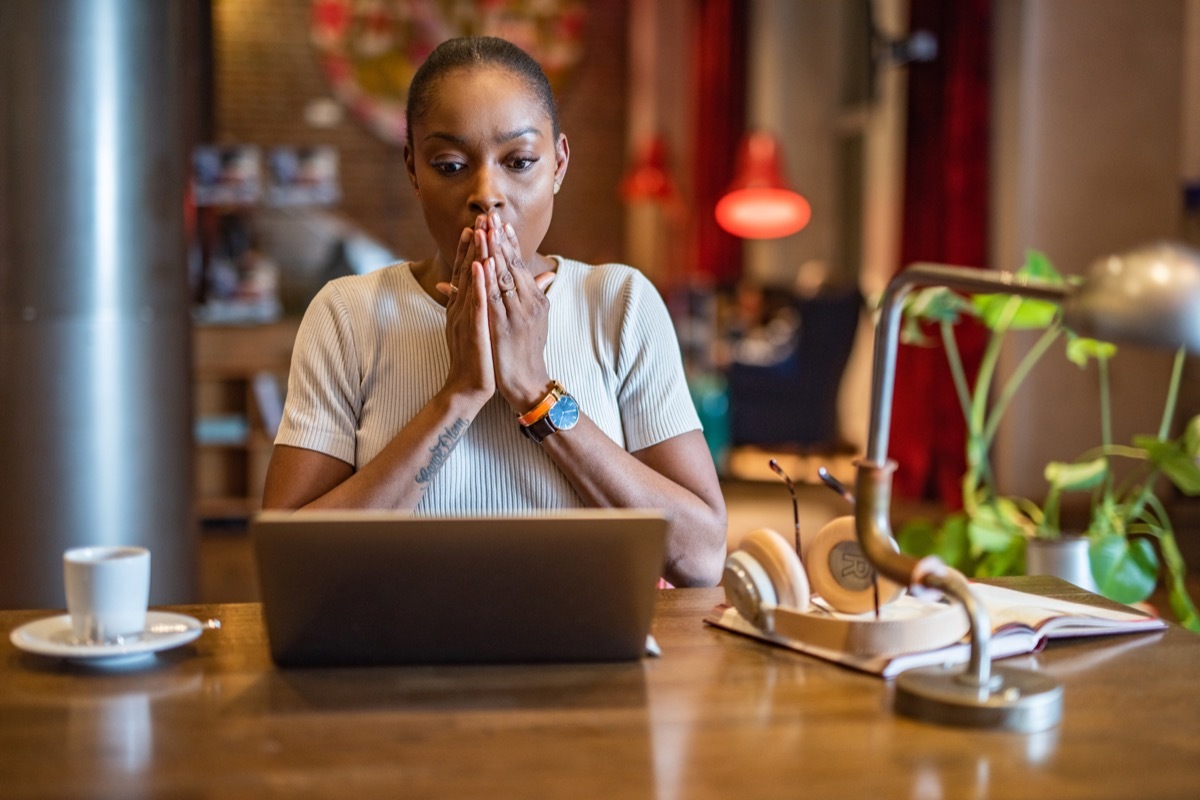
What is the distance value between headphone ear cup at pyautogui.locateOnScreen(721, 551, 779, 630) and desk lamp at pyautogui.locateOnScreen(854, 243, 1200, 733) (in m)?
0.16

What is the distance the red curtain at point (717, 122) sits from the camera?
7.92 metres

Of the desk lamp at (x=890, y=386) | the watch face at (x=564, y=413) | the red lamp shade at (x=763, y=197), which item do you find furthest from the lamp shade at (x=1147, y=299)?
the red lamp shade at (x=763, y=197)

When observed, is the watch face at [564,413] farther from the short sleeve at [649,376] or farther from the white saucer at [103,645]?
the white saucer at [103,645]

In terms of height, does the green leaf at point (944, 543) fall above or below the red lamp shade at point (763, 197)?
below

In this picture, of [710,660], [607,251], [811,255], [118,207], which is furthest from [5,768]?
[607,251]

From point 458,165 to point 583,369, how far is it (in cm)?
29

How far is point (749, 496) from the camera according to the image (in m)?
6.16

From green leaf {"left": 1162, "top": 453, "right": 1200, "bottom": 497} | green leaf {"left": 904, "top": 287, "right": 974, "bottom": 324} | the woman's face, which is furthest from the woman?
green leaf {"left": 1162, "top": 453, "right": 1200, "bottom": 497}

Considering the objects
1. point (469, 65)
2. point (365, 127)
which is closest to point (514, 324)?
point (469, 65)

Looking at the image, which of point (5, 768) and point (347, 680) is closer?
point (5, 768)

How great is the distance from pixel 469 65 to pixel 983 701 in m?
0.95

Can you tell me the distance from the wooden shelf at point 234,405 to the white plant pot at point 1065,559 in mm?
3568

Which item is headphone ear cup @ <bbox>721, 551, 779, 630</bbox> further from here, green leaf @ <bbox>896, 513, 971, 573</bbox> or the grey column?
the grey column

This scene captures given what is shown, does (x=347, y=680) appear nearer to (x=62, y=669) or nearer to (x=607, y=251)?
(x=62, y=669)
